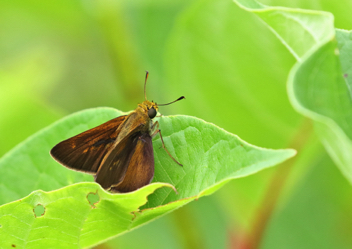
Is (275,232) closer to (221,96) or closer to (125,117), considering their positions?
(221,96)

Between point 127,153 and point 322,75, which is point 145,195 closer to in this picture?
point 322,75

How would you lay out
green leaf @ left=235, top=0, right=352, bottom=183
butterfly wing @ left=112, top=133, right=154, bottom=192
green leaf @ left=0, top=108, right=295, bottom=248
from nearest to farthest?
green leaf @ left=235, top=0, right=352, bottom=183
green leaf @ left=0, top=108, right=295, bottom=248
butterfly wing @ left=112, top=133, right=154, bottom=192

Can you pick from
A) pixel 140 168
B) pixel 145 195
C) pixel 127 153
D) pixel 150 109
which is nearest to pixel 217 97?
pixel 150 109

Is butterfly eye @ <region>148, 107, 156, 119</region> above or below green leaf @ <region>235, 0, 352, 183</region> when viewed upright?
below

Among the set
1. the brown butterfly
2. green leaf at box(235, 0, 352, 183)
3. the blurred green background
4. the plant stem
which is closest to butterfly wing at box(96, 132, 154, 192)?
the brown butterfly

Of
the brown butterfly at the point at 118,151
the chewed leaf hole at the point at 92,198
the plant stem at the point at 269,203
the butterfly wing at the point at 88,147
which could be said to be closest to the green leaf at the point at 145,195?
the chewed leaf hole at the point at 92,198

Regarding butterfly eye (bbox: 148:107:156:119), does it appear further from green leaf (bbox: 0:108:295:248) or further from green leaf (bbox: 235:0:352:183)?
green leaf (bbox: 235:0:352:183)

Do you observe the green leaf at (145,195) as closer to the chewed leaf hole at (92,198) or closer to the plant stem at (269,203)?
the chewed leaf hole at (92,198)

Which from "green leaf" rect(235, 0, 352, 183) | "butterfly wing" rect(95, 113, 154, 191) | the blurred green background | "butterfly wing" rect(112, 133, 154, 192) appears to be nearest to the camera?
"green leaf" rect(235, 0, 352, 183)
